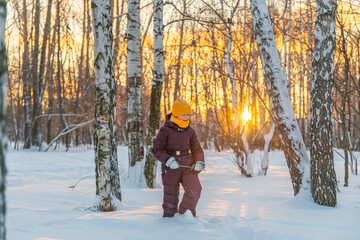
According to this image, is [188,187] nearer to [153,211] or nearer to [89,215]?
[153,211]

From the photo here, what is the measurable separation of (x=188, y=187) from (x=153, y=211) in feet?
2.72

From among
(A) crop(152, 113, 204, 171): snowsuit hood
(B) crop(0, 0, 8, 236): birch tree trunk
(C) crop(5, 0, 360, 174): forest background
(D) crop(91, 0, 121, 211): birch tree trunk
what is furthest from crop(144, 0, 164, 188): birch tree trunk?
(B) crop(0, 0, 8, 236): birch tree trunk

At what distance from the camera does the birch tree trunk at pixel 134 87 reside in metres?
6.66

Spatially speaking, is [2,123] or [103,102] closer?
[2,123]

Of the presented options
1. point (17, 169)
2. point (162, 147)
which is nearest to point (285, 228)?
point (162, 147)

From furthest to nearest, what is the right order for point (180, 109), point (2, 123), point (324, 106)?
point (324, 106)
point (180, 109)
point (2, 123)

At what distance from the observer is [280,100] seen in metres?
4.40

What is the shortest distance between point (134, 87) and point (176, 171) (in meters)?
3.59

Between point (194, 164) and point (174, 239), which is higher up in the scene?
point (194, 164)

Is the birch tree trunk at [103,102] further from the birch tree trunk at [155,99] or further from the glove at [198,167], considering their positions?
the birch tree trunk at [155,99]

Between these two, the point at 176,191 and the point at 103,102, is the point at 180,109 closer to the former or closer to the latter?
the point at 176,191

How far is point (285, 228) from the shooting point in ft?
9.86

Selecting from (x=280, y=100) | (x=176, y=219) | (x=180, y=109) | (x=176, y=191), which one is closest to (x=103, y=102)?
(x=180, y=109)

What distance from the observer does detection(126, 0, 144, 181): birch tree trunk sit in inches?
262
